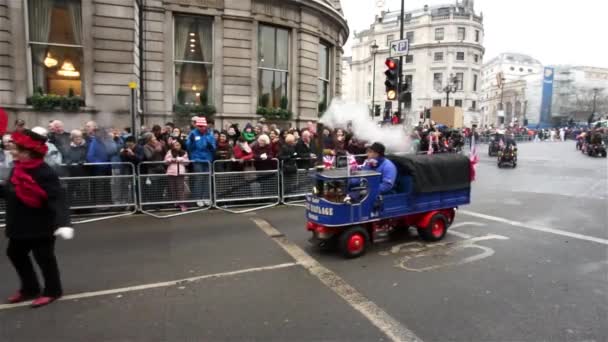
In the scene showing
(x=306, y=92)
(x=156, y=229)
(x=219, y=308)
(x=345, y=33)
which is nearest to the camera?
(x=219, y=308)

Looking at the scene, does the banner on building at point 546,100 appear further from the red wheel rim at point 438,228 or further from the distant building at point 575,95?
the red wheel rim at point 438,228

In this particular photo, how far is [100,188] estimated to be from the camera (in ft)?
28.9

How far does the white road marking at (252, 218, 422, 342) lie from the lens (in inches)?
152

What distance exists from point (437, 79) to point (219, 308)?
82.2 meters

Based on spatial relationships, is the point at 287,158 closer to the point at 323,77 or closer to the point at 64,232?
the point at 64,232

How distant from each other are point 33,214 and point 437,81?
82.3m

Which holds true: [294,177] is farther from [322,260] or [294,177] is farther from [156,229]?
[322,260]

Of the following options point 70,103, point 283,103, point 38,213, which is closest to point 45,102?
point 70,103

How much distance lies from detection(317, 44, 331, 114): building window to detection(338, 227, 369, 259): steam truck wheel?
51.1 ft

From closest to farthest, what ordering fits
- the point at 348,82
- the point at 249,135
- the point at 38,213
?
1. the point at 38,213
2. the point at 249,135
3. the point at 348,82

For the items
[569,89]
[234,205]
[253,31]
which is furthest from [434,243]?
[569,89]

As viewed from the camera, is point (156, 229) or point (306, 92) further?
point (306, 92)

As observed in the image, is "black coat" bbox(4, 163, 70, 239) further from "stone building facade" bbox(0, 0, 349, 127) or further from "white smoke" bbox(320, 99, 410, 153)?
"stone building facade" bbox(0, 0, 349, 127)

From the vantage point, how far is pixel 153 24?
1580cm
